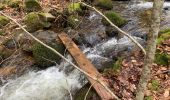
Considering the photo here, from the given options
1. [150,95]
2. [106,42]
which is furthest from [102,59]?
[150,95]

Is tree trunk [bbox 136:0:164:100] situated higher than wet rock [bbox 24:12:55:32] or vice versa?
tree trunk [bbox 136:0:164:100]

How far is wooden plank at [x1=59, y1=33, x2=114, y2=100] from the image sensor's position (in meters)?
4.59

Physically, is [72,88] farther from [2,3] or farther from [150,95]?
[2,3]

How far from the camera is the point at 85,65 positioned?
579cm

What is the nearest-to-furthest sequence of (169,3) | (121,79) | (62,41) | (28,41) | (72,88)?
(121,79) < (72,88) < (62,41) < (28,41) < (169,3)

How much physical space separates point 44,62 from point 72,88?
60.6 inches

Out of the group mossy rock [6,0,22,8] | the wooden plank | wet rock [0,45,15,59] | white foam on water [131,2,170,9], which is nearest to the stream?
the wooden plank

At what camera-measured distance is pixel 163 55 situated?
553 centimetres

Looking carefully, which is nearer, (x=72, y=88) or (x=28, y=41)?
(x=72, y=88)

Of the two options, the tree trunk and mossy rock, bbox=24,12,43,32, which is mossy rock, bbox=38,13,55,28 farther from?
the tree trunk

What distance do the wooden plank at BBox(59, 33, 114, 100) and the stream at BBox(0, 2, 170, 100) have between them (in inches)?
12.6

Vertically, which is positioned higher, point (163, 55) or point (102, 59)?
point (163, 55)

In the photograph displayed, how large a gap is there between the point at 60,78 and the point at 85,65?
44.6 inches

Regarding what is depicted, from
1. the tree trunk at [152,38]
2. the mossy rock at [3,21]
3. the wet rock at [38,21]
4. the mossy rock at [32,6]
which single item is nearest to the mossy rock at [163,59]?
the tree trunk at [152,38]
